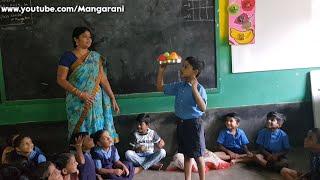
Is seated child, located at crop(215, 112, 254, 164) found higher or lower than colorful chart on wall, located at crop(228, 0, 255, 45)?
lower

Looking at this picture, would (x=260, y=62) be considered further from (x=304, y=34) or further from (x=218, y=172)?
(x=218, y=172)

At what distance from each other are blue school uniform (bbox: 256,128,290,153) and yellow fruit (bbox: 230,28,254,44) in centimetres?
94

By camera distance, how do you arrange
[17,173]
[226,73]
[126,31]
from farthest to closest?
1. [226,73]
2. [126,31]
3. [17,173]

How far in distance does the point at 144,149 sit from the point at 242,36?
1521mm

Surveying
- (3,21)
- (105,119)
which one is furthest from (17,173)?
(3,21)

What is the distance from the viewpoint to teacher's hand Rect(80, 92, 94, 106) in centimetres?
370

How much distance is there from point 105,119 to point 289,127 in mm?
2075

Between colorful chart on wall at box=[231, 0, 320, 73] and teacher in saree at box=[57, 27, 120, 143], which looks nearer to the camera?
teacher in saree at box=[57, 27, 120, 143]

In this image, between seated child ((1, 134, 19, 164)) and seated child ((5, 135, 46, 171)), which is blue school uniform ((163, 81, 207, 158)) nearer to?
seated child ((5, 135, 46, 171))

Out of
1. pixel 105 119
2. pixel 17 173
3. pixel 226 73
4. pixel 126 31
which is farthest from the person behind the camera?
pixel 226 73

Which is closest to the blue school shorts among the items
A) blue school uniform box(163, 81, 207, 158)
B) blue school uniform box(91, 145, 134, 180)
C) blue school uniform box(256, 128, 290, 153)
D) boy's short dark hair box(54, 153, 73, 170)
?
blue school uniform box(163, 81, 207, 158)

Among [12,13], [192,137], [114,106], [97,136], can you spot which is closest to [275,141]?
[192,137]

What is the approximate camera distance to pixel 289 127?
478 cm

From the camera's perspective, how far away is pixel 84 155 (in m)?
3.43
